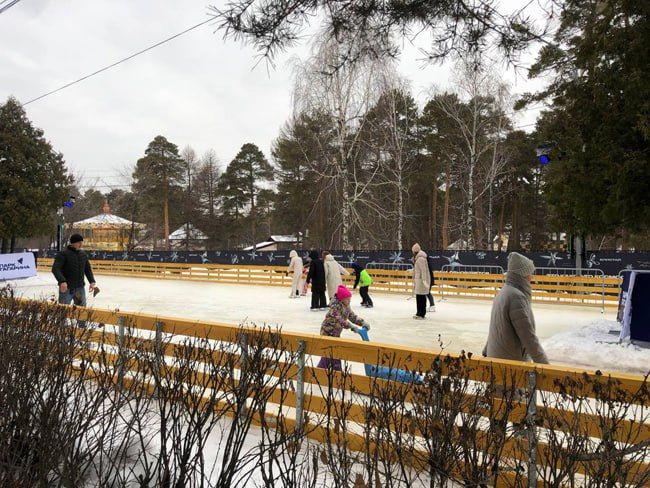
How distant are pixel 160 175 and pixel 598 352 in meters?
45.6

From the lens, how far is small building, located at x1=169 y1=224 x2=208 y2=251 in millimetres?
51859

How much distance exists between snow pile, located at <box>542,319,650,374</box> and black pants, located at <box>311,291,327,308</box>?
19.8 ft

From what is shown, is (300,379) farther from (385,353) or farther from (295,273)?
(295,273)

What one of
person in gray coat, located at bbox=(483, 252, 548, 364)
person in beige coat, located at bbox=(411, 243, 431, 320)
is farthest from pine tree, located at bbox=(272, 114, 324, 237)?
person in gray coat, located at bbox=(483, 252, 548, 364)

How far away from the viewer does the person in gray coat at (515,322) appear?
11.8 ft

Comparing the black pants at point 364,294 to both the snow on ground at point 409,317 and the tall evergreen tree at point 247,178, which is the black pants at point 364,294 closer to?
the snow on ground at point 409,317

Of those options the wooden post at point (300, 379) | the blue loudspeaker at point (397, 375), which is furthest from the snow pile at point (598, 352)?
the wooden post at point (300, 379)

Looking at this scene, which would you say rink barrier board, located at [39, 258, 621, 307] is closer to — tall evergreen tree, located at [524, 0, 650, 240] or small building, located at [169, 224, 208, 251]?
tall evergreen tree, located at [524, 0, 650, 240]

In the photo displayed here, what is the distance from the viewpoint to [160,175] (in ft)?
156

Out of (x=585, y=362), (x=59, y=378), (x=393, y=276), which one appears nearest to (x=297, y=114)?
(x=393, y=276)

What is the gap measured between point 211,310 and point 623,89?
399 inches

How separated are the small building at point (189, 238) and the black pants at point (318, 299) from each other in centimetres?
4049

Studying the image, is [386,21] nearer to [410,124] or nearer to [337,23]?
[337,23]

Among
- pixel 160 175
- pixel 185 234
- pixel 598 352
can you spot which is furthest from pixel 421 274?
pixel 185 234
